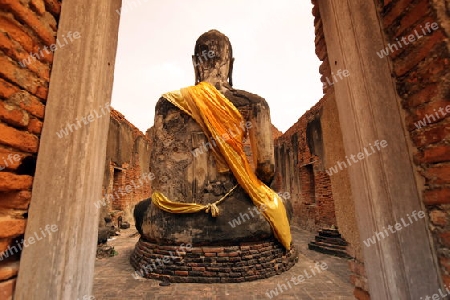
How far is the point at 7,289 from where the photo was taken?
3.55 feet

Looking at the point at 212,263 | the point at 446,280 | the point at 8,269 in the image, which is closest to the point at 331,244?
the point at 212,263

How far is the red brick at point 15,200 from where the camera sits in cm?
111

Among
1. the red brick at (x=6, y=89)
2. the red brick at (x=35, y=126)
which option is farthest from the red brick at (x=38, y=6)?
the red brick at (x=35, y=126)

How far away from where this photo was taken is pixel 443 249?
130 centimetres

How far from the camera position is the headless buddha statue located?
3996 mm

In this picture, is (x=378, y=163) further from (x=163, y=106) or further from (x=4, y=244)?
(x=163, y=106)

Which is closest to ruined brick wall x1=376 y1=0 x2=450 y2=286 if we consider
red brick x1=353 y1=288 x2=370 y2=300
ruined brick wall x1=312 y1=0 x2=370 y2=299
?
ruined brick wall x1=312 y1=0 x2=370 y2=299

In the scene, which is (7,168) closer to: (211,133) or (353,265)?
(353,265)

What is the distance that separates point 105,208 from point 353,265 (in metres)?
8.03

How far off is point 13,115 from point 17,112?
0.03m

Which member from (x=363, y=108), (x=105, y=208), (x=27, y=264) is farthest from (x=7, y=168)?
(x=105, y=208)

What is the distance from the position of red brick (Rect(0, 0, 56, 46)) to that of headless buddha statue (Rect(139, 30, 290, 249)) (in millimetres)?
2921

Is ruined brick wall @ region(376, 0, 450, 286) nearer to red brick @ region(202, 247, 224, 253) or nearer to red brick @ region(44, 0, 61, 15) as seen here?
red brick @ region(44, 0, 61, 15)

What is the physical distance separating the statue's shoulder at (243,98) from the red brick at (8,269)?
3889mm
